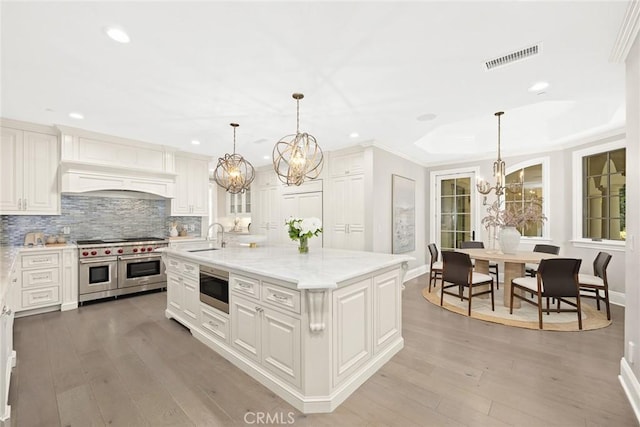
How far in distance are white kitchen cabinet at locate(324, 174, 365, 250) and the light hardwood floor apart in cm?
200

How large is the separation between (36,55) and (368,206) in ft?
13.7

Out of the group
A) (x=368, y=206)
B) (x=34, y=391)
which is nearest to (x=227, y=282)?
(x=34, y=391)

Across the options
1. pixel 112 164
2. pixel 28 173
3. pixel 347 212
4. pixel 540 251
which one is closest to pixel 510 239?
pixel 540 251

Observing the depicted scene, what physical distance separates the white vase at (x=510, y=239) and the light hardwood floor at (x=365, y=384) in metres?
1.31

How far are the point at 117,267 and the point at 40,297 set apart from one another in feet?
2.96

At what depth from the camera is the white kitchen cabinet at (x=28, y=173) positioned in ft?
12.2

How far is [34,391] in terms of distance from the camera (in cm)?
212

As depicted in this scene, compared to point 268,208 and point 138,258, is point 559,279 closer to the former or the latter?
point 268,208

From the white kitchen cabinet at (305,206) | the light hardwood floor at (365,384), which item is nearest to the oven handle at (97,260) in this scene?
the light hardwood floor at (365,384)

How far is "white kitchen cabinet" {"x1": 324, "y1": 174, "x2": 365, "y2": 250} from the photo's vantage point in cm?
491

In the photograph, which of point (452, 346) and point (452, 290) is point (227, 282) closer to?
point (452, 346)

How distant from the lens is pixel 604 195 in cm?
436

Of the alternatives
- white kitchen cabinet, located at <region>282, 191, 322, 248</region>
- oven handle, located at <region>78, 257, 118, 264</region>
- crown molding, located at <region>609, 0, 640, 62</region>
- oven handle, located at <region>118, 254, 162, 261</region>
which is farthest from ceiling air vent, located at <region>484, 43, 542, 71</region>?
oven handle, located at <region>78, 257, 118, 264</region>

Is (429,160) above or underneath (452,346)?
above
